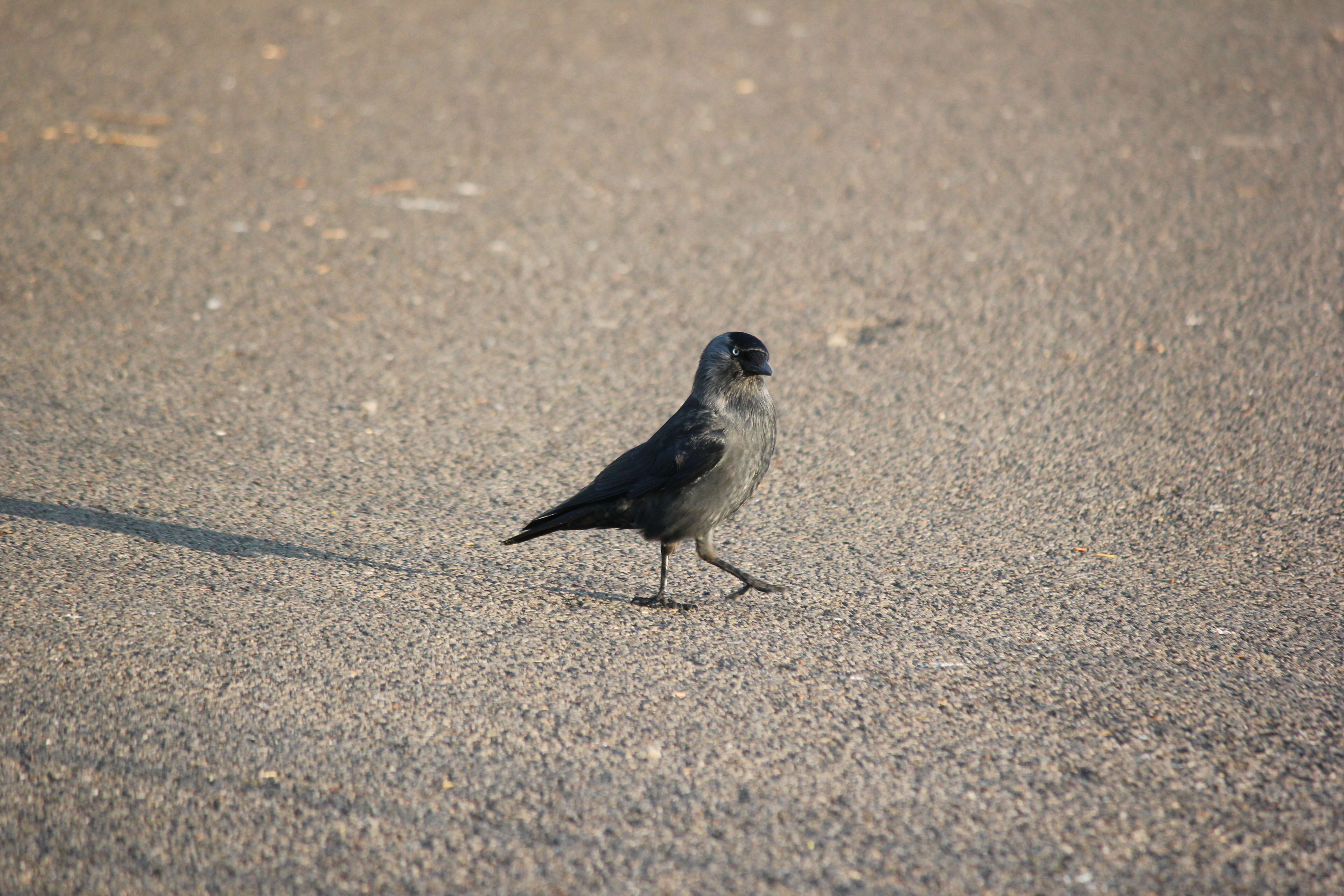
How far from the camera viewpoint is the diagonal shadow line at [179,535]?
442 cm

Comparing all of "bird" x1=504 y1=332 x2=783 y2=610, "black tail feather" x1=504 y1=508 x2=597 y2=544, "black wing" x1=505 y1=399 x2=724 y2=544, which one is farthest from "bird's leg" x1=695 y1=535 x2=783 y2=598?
"black tail feather" x1=504 y1=508 x2=597 y2=544

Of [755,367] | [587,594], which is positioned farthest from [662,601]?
[755,367]

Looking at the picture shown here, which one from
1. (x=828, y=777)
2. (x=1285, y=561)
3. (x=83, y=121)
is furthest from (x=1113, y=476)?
(x=83, y=121)

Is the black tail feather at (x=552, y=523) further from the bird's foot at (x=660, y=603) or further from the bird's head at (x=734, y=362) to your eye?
the bird's head at (x=734, y=362)

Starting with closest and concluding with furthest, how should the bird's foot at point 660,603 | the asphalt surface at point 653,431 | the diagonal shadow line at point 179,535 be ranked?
the asphalt surface at point 653,431 < the bird's foot at point 660,603 < the diagonal shadow line at point 179,535

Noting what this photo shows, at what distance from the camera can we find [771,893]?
2760 mm

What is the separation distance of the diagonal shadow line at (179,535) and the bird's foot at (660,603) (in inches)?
31.6

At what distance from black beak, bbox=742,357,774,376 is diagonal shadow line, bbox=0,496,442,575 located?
146 cm

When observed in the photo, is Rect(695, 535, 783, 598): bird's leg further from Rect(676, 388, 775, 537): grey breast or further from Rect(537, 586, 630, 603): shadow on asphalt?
Rect(537, 586, 630, 603): shadow on asphalt

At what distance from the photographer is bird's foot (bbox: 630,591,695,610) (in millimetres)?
4230

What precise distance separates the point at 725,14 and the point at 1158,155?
→ 14.4ft

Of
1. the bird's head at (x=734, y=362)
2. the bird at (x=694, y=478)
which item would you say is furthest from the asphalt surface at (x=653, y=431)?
the bird's head at (x=734, y=362)

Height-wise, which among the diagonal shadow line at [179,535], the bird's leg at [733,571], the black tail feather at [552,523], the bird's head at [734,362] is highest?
the bird's head at [734,362]

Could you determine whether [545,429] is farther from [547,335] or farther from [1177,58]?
[1177,58]
